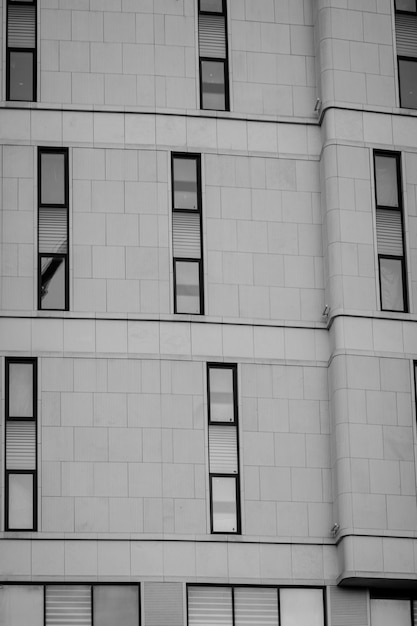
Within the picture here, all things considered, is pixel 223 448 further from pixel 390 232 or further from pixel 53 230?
pixel 390 232

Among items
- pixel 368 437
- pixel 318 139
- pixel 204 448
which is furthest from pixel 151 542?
pixel 318 139

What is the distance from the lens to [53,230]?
4325 cm

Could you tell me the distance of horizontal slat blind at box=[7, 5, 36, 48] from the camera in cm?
4478

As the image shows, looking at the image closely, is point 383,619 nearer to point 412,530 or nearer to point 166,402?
point 412,530

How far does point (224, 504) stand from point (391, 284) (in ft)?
22.2

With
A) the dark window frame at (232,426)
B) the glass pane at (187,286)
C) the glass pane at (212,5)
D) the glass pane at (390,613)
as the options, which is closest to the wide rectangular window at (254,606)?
the glass pane at (390,613)

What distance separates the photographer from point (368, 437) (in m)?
41.9

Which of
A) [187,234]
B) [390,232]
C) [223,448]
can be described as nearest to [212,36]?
[187,234]

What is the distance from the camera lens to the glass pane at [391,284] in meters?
43.5

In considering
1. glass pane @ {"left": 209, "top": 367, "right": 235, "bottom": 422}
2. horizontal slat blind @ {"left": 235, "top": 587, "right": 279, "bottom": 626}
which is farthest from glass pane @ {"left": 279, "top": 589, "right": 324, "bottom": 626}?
glass pane @ {"left": 209, "top": 367, "right": 235, "bottom": 422}

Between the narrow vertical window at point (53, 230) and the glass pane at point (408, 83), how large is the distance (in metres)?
8.59

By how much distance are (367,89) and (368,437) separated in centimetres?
888

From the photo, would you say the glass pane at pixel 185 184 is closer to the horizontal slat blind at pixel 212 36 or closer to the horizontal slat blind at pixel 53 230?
the horizontal slat blind at pixel 53 230

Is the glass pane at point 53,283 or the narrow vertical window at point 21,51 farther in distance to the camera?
the narrow vertical window at point 21,51
